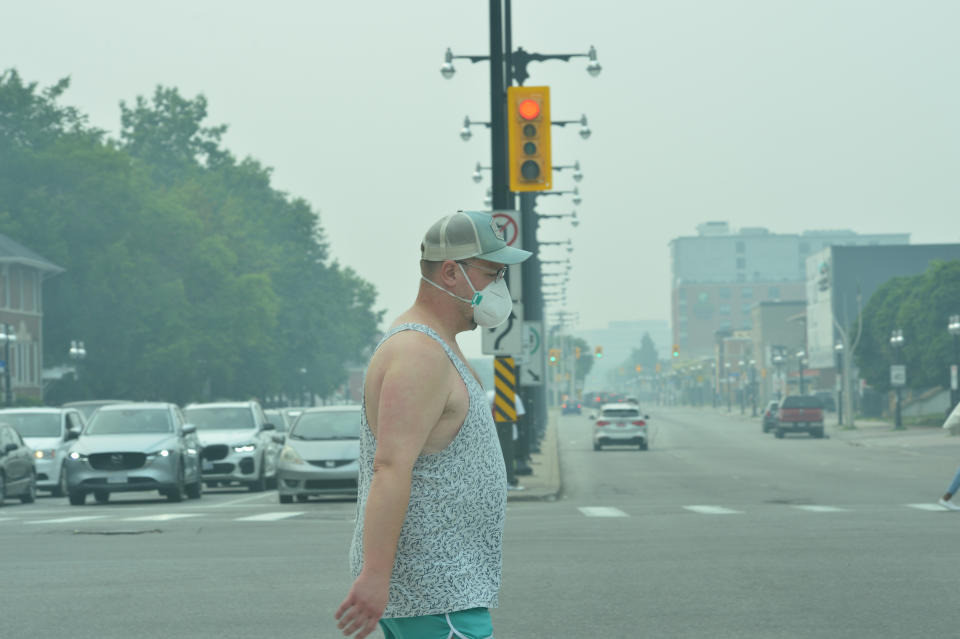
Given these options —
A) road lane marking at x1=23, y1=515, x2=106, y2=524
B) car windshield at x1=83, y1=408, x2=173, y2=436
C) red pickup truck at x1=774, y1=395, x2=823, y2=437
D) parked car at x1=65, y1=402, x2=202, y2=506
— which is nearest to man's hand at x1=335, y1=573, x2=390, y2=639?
road lane marking at x1=23, y1=515, x2=106, y2=524

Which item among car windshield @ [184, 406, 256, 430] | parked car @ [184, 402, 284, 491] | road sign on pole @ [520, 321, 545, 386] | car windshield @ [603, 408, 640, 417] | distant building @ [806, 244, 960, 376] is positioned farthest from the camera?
distant building @ [806, 244, 960, 376]

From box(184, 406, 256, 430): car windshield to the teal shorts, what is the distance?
96.9 ft

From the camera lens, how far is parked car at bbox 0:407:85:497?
3209 centimetres

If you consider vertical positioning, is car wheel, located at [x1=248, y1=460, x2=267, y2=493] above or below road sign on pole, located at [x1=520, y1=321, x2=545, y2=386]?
below

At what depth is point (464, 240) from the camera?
15.0 feet

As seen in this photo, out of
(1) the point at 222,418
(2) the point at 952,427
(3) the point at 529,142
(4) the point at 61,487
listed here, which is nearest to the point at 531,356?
(1) the point at 222,418

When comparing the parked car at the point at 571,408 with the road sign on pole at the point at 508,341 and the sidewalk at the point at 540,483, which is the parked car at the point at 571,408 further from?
the road sign on pole at the point at 508,341

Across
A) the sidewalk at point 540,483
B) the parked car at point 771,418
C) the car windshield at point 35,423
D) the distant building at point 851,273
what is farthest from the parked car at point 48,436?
the distant building at point 851,273

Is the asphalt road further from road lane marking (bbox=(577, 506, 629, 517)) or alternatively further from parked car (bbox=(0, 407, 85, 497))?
parked car (bbox=(0, 407, 85, 497))

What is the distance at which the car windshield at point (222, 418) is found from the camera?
111ft

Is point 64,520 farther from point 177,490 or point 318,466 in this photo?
point 177,490

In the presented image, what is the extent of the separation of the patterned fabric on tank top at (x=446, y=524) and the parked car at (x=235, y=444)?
28269 millimetres

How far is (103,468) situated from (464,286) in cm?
2323

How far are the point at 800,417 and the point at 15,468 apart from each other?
48.5 m
